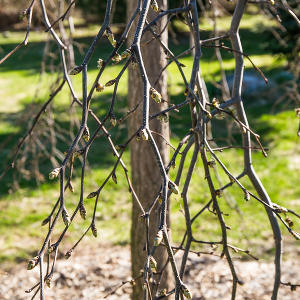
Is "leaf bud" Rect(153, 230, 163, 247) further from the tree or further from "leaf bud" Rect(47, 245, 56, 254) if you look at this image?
"leaf bud" Rect(47, 245, 56, 254)

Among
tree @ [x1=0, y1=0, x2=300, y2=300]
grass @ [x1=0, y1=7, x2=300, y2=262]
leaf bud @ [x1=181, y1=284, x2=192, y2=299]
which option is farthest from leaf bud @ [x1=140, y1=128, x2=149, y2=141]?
grass @ [x1=0, y1=7, x2=300, y2=262]

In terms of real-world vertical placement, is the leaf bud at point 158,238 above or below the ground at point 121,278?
above

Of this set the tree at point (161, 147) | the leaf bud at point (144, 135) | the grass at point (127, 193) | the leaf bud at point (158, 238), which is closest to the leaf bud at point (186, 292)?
the tree at point (161, 147)

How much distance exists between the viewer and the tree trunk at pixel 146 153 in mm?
2861

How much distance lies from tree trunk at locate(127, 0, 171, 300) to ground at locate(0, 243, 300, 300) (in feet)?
2.15

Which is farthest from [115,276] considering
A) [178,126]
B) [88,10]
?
[88,10]

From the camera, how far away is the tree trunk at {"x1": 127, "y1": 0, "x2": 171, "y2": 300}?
2.86 m

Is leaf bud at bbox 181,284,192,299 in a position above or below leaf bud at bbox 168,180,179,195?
below

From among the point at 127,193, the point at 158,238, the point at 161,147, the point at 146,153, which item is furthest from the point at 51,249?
the point at 127,193

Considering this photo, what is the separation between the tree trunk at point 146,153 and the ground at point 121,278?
656mm

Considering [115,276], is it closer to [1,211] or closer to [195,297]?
[195,297]

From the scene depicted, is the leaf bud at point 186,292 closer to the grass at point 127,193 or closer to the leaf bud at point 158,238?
the leaf bud at point 158,238

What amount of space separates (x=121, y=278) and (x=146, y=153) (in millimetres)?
1473

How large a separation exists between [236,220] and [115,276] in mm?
1621
